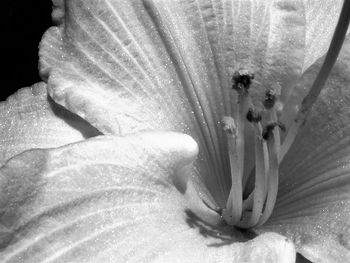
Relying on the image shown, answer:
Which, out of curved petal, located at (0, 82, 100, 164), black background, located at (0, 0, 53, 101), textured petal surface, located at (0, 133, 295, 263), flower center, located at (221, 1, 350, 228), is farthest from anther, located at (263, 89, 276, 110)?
black background, located at (0, 0, 53, 101)

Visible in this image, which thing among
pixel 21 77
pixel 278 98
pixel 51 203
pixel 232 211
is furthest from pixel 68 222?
pixel 21 77

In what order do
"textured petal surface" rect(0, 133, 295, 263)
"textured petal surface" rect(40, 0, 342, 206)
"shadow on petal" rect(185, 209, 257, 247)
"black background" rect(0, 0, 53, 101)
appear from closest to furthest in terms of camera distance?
"textured petal surface" rect(0, 133, 295, 263) < "shadow on petal" rect(185, 209, 257, 247) < "textured petal surface" rect(40, 0, 342, 206) < "black background" rect(0, 0, 53, 101)

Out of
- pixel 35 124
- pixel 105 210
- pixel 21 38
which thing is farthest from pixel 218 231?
pixel 21 38

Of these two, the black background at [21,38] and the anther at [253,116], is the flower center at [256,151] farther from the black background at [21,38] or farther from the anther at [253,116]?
the black background at [21,38]

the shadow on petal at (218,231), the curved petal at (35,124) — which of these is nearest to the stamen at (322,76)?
the shadow on petal at (218,231)

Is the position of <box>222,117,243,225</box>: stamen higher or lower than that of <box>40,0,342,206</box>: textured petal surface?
lower

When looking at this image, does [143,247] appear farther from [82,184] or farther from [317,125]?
[317,125]

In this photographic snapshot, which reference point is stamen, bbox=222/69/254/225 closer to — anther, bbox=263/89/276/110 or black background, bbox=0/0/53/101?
anther, bbox=263/89/276/110

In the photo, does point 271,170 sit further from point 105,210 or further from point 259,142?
point 105,210
